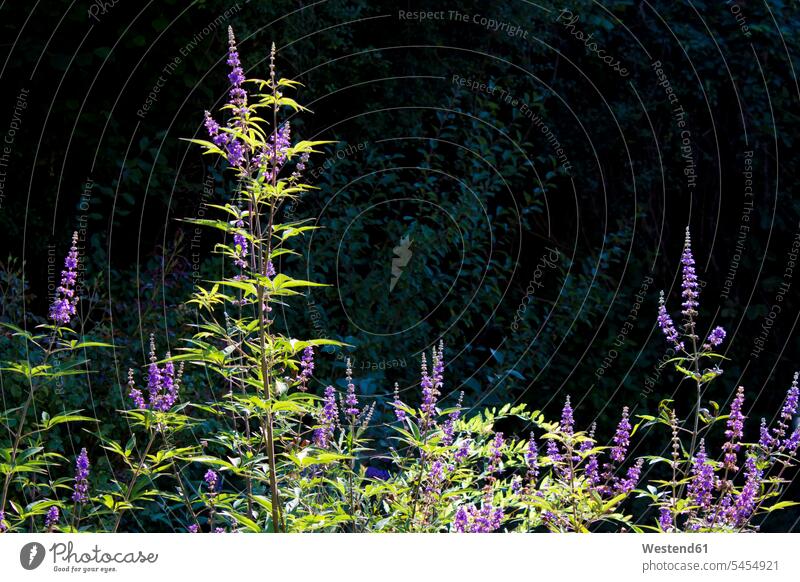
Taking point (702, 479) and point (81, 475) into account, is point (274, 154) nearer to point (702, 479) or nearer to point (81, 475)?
point (81, 475)

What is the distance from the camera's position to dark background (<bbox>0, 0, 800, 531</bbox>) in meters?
6.16

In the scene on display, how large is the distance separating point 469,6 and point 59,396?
447cm

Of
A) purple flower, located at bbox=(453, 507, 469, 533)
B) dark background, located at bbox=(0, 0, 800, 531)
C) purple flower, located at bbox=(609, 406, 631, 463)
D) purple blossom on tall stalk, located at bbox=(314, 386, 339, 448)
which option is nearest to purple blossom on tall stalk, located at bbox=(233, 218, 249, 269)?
purple blossom on tall stalk, located at bbox=(314, 386, 339, 448)

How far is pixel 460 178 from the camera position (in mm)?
7352

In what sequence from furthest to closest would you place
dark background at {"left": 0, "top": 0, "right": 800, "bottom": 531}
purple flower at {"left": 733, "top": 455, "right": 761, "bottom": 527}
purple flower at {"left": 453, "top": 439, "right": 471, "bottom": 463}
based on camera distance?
dark background at {"left": 0, "top": 0, "right": 800, "bottom": 531} < purple flower at {"left": 453, "top": 439, "right": 471, "bottom": 463} < purple flower at {"left": 733, "top": 455, "right": 761, "bottom": 527}

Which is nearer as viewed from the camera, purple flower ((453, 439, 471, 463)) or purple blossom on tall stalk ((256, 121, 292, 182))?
purple blossom on tall stalk ((256, 121, 292, 182))

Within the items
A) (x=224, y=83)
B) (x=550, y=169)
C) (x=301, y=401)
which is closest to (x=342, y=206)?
(x=224, y=83)

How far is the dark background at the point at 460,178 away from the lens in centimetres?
616

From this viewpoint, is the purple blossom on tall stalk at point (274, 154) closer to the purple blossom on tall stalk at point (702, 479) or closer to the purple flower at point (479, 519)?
the purple flower at point (479, 519)

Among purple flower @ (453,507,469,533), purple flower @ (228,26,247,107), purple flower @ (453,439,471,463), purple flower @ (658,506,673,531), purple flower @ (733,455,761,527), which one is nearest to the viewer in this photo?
purple flower @ (228,26,247,107)

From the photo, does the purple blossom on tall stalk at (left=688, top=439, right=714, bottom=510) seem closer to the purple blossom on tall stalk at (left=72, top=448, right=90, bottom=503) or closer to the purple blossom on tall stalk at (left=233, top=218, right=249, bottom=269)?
the purple blossom on tall stalk at (left=233, top=218, right=249, bottom=269)

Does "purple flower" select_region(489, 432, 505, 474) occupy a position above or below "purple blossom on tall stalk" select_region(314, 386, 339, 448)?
below

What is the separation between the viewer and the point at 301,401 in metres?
2.91

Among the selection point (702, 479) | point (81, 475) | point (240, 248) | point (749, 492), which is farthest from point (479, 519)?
point (81, 475)
